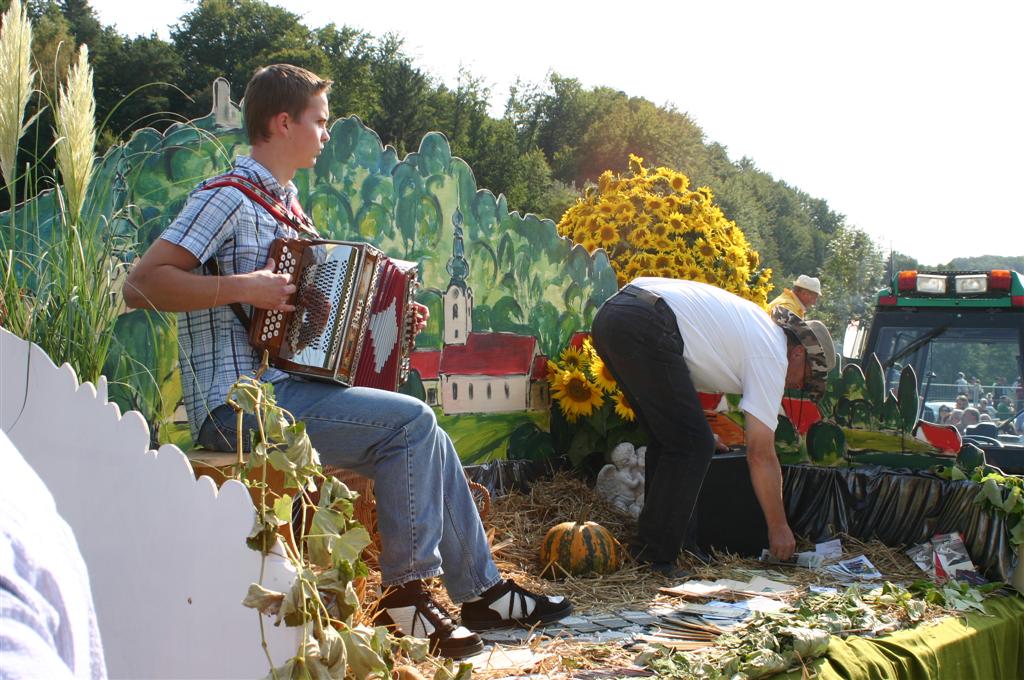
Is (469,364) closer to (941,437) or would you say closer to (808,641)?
(941,437)

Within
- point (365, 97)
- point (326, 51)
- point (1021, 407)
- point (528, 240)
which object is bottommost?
point (1021, 407)

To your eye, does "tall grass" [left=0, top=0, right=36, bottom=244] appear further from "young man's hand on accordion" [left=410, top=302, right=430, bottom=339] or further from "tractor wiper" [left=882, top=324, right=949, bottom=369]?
"tractor wiper" [left=882, top=324, right=949, bottom=369]

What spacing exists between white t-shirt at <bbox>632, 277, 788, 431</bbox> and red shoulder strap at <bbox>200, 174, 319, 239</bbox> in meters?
1.89

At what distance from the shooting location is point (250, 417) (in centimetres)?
270

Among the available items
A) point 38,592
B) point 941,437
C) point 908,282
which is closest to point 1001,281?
point 908,282

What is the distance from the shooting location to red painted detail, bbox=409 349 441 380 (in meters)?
4.75

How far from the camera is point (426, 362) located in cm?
480

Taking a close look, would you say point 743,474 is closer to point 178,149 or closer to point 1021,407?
point 1021,407

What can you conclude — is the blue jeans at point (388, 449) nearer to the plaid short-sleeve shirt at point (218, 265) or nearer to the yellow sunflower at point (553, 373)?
the plaid short-sleeve shirt at point (218, 265)

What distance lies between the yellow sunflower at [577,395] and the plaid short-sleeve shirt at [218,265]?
8.99 ft

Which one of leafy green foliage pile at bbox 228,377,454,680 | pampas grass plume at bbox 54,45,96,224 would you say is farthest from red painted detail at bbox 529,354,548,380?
leafy green foliage pile at bbox 228,377,454,680

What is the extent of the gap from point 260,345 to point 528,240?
119 inches

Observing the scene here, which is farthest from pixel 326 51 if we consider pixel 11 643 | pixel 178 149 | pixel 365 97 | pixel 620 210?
pixel 11 643

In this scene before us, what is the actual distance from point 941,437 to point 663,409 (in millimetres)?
1366
